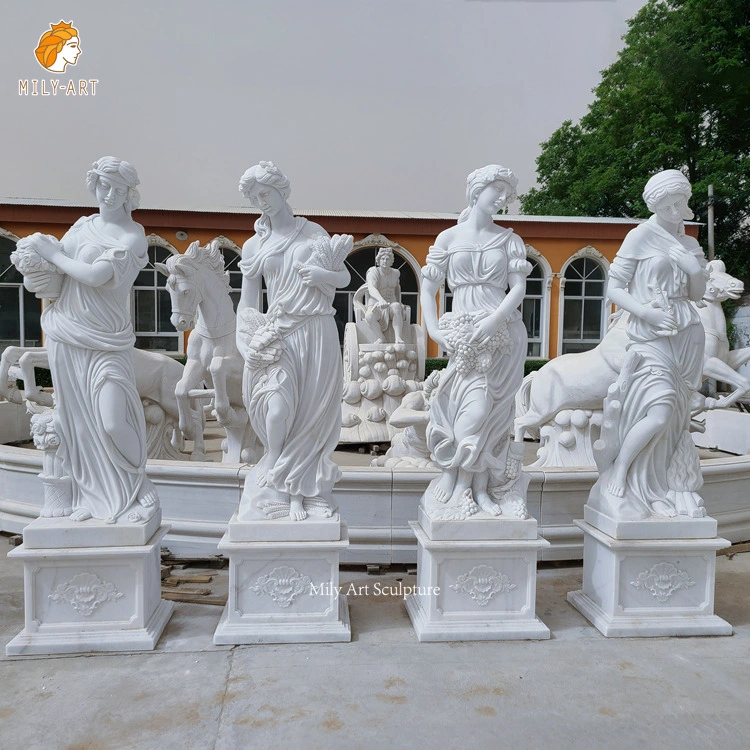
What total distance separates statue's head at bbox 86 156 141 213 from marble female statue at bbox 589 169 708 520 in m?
2.65

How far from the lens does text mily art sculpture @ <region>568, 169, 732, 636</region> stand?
3.39 meters

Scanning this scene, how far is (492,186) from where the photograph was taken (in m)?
3.35

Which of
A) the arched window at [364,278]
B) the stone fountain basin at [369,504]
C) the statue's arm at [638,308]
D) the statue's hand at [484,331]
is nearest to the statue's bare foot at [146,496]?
the stone fountain basin at [369,504]

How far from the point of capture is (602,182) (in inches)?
748

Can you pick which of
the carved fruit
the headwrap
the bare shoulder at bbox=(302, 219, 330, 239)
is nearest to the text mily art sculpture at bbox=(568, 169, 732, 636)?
the bare shoulder at bbox=(302, 219, 330, 239)

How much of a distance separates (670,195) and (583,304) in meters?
13.8

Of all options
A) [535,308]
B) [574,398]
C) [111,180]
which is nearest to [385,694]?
[111,180]

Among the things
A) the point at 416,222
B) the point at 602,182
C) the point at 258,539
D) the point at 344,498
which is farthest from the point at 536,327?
the point at 258,539

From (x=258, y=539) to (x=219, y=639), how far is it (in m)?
0.56

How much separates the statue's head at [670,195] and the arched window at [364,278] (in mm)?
11863

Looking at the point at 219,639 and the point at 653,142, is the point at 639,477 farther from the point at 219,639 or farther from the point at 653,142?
the point at 653,142

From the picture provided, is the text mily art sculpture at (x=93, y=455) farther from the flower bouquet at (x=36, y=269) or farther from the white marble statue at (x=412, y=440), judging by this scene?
the white marble statue at (x=412, y=440)

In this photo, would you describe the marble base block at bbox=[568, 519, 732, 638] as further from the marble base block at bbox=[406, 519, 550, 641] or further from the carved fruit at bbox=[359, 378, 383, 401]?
the carved fruit at bbox=[359, 378, 383, 401]

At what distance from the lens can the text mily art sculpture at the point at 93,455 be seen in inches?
123
